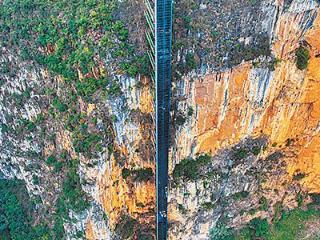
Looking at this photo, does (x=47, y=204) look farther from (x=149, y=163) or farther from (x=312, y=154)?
(x=312, y=154)

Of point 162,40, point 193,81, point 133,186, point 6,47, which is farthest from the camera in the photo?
point 133,186

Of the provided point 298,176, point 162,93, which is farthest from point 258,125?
point 162,93

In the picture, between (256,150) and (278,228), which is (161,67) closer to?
(256,150)

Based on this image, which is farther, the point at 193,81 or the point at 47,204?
the point at 47,204

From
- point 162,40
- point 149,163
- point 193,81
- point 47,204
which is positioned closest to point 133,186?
point 149,163

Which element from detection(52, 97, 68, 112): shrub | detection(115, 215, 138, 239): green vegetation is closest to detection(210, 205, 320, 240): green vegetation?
detection(115, 215, 138, 239): green vegetation

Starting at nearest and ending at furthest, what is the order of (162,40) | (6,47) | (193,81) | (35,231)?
(162,40), (193,81), (6,47), (35,231)

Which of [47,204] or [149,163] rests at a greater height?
[149,163]
